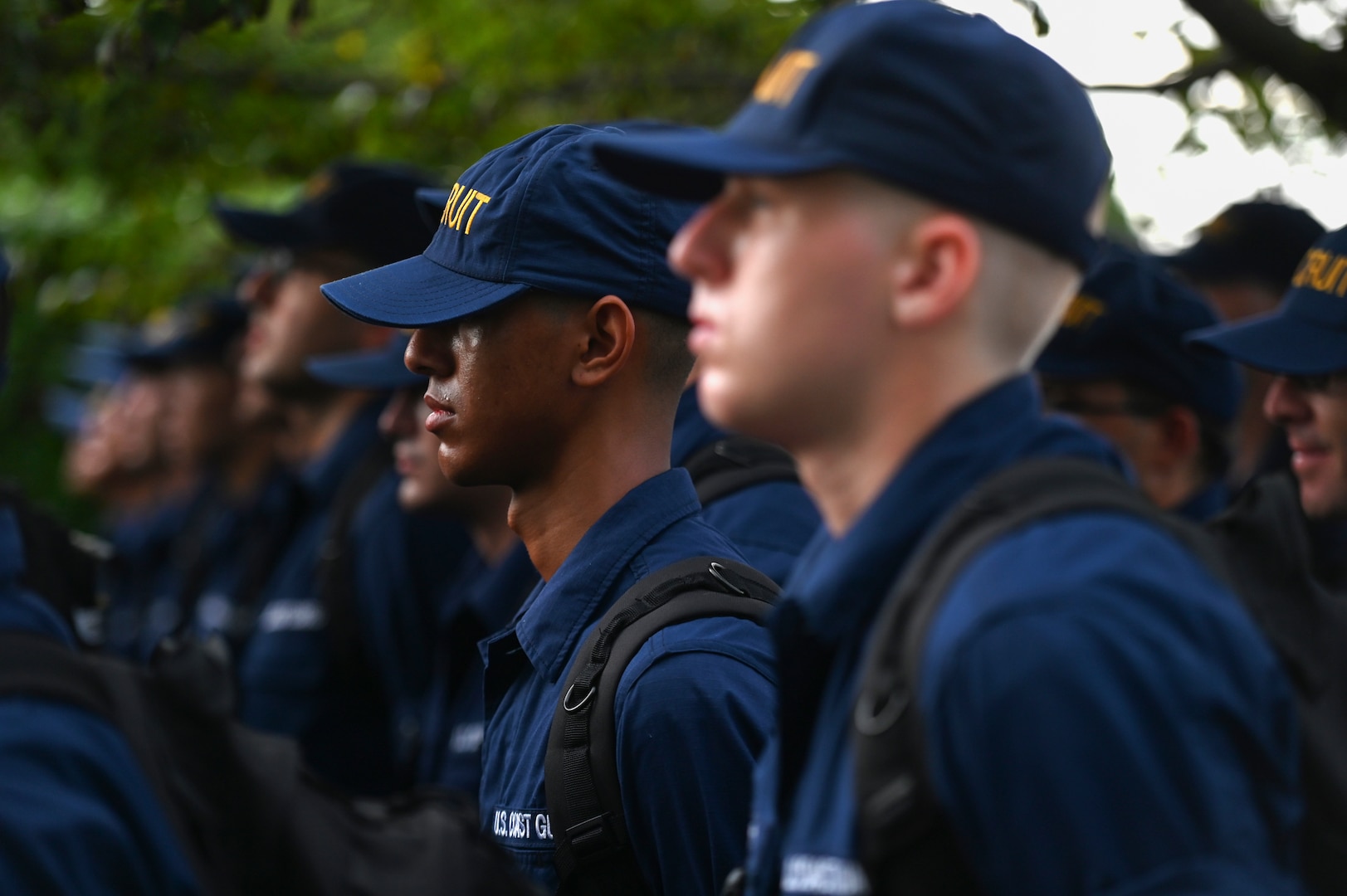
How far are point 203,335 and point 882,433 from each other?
30.4 ft

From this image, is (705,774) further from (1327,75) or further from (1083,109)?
(1327,75)

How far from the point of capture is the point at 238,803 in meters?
1.98

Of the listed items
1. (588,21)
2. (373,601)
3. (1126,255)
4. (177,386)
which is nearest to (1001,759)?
(1126,255)

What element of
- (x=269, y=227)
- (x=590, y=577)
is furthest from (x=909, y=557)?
(x=269, y=227)

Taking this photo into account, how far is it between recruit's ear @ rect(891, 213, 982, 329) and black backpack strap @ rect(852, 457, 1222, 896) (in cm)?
21

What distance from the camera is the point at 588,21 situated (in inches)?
314

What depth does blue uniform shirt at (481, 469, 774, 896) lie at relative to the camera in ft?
8.72

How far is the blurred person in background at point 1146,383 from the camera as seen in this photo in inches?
200

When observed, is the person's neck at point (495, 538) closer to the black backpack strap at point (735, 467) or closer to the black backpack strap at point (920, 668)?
the black backpack strap at point (735, 467)

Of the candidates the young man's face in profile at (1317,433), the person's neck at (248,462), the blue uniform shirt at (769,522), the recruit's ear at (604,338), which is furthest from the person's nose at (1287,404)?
the person's neck at (248,462)

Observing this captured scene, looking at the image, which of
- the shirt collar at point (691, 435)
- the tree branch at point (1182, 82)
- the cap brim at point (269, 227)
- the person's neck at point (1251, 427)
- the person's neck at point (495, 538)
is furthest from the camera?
the cap brim at point (269, 227)

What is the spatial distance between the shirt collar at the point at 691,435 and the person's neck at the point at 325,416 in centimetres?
301

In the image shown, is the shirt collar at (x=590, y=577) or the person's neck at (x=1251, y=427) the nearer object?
the shirt collar at (x=590, y=577)

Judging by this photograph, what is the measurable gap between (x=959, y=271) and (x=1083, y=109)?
11.3 inches
